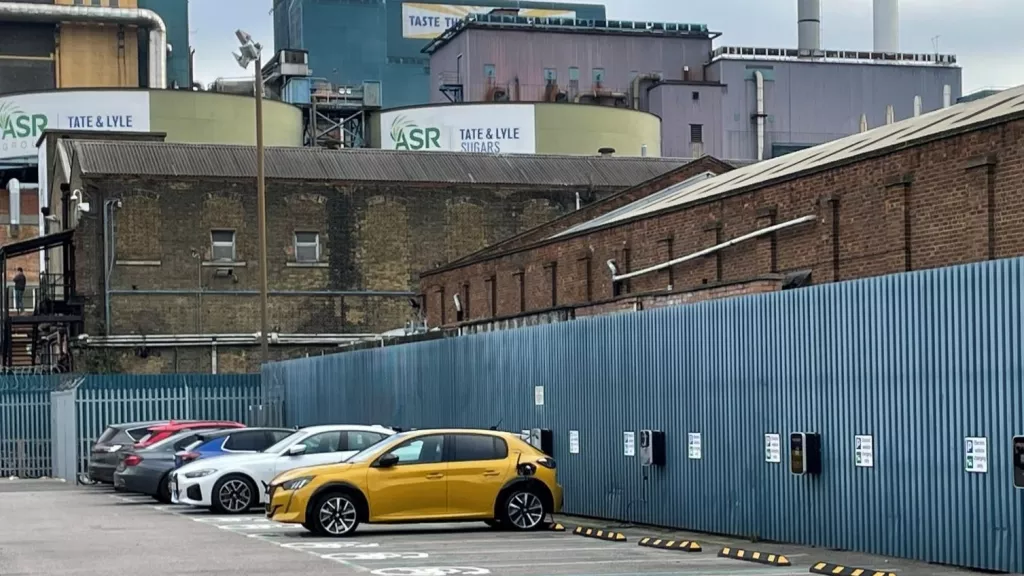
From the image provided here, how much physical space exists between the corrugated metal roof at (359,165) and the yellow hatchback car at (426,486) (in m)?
33.1

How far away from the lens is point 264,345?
38.8m

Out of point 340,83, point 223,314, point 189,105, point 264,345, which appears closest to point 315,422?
point 264,345

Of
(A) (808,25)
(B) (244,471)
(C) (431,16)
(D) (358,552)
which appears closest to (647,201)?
(B) (244,471)

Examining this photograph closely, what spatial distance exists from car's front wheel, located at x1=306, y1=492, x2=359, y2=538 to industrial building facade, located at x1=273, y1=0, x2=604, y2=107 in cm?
7767

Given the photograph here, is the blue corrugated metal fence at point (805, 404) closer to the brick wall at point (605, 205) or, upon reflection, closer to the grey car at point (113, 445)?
the grey car at point (113, 445)

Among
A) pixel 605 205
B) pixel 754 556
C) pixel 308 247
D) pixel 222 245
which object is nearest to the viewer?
pixel 754 556

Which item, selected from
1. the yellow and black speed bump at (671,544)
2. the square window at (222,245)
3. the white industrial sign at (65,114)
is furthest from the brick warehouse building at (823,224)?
the white industrial sign at (65,114)

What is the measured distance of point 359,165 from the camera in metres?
56.2

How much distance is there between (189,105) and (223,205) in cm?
1500

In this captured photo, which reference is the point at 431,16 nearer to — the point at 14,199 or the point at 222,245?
the point at 14,199

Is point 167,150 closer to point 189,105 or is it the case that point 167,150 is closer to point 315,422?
point 189,105

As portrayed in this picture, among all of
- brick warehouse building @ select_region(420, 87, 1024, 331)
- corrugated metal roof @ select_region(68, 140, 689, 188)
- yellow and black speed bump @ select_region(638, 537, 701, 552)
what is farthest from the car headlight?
corrugated metal roof @ select_region(68, 140, 689, 188)

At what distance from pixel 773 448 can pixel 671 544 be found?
1.69m

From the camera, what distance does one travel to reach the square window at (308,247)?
54.7 meters
